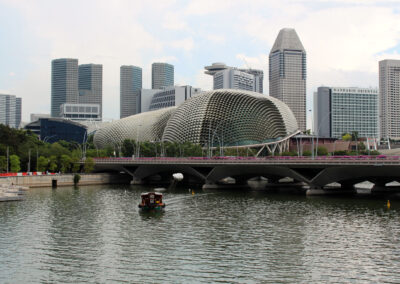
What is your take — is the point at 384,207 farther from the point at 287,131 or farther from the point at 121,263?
the point at 287,131

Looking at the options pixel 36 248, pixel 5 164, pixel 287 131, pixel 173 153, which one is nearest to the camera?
pixel 36 248

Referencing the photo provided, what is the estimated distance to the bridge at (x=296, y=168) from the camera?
7150cm

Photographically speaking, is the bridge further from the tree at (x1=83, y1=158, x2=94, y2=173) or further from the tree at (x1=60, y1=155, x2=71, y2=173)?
the tree at (x1=60, y1=155, x2=71, y2=173)

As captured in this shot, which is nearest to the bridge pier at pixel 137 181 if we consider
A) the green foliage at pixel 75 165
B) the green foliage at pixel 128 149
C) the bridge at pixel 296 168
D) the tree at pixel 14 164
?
the bridge at pixel 296 168

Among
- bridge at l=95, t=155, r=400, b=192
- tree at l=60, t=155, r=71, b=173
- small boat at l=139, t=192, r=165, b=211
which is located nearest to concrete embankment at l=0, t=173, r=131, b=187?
bridge at l=95, t=155, r=400, b=192

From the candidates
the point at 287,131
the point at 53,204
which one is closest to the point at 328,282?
the point at 53,204

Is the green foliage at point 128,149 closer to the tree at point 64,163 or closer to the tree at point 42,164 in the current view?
the tree at point 64,163

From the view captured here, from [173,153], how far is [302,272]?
115 m

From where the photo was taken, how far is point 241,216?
183 ft

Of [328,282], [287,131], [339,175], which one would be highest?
[287,131]

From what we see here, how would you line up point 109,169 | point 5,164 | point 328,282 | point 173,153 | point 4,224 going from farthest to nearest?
point 173,153
point 109,169
point 5,164
point 4,224
point 328,282

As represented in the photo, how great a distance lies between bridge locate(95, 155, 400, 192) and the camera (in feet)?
235

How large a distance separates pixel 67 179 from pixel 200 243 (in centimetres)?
7055

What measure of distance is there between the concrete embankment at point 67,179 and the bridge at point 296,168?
416cm
